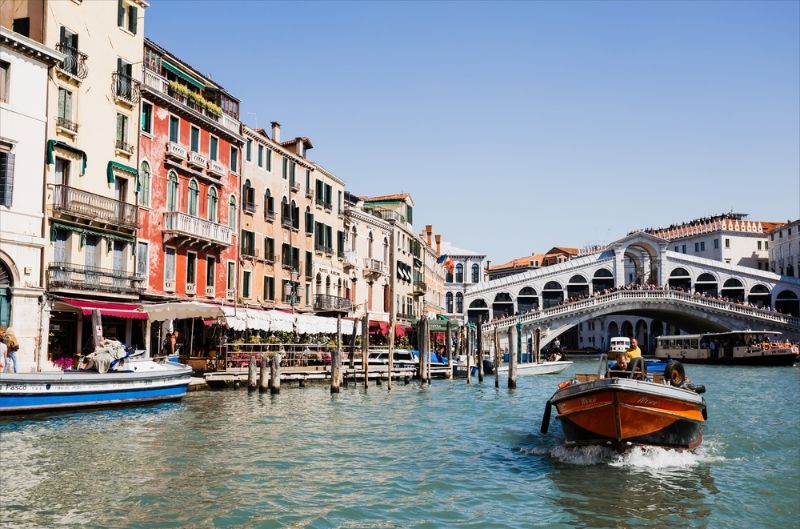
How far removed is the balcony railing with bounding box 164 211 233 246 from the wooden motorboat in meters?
15.4

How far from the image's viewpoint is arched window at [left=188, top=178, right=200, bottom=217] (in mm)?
26011

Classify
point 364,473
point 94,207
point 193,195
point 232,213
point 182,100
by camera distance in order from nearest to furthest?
point 364,473 → point 94,207 → point 182,100 → point 193,195 → point 232,213

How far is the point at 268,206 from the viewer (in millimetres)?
30984

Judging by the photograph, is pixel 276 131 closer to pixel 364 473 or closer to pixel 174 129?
pixel 174 129

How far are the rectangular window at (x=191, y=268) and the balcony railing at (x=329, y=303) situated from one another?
9.00 meters

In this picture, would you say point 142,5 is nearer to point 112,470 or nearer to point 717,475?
point 112,470

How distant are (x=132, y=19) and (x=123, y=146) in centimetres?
386

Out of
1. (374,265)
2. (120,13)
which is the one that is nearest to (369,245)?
(374,265)

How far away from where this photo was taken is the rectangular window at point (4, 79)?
18484 mm

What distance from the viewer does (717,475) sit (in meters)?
11.8

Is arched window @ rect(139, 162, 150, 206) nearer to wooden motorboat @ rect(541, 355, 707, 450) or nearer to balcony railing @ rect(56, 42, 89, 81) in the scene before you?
balcony railing @ rect(56, 42, 89, 81)

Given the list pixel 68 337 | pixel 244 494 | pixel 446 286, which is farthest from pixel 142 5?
pixel 446 286

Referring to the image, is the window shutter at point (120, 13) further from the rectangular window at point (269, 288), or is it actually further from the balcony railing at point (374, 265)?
the balcony railing at point (374, 265)

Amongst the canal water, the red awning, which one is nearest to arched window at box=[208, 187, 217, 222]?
the red awning
